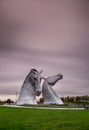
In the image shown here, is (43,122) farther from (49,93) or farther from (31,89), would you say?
(31,89)

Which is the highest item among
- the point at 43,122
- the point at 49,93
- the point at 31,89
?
the point at 31,89

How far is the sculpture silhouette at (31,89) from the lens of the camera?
4828 cm

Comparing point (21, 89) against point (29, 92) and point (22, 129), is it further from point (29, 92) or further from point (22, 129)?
point (22, 129)

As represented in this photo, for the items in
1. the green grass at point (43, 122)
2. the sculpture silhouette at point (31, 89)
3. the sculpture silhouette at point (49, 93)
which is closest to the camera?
the green grass at point (43, 122)

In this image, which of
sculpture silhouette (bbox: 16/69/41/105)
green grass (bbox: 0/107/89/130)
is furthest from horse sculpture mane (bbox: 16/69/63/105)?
green grass (bbox: 0/107/89/130)

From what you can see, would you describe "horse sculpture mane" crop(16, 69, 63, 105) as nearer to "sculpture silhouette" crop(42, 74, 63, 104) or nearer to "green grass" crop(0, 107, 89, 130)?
"sculpture silhouette" crop(42, 74, 63, 104)

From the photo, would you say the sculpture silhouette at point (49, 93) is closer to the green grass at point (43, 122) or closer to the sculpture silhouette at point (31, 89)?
the sculpture silhouette at point (31, 89)

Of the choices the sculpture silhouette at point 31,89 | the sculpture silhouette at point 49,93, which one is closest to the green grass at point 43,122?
the sculpture silhouette at point 31,89

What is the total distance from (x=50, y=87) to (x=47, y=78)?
1.71 metres

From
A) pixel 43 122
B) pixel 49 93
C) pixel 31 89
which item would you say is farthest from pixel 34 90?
pixel 43 122

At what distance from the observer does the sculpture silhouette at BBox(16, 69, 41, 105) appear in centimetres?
4828

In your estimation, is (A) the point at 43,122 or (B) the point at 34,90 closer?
(A) the point at 43,122

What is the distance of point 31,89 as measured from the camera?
161ft

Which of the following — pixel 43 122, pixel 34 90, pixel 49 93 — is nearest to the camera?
pixel 43 122
